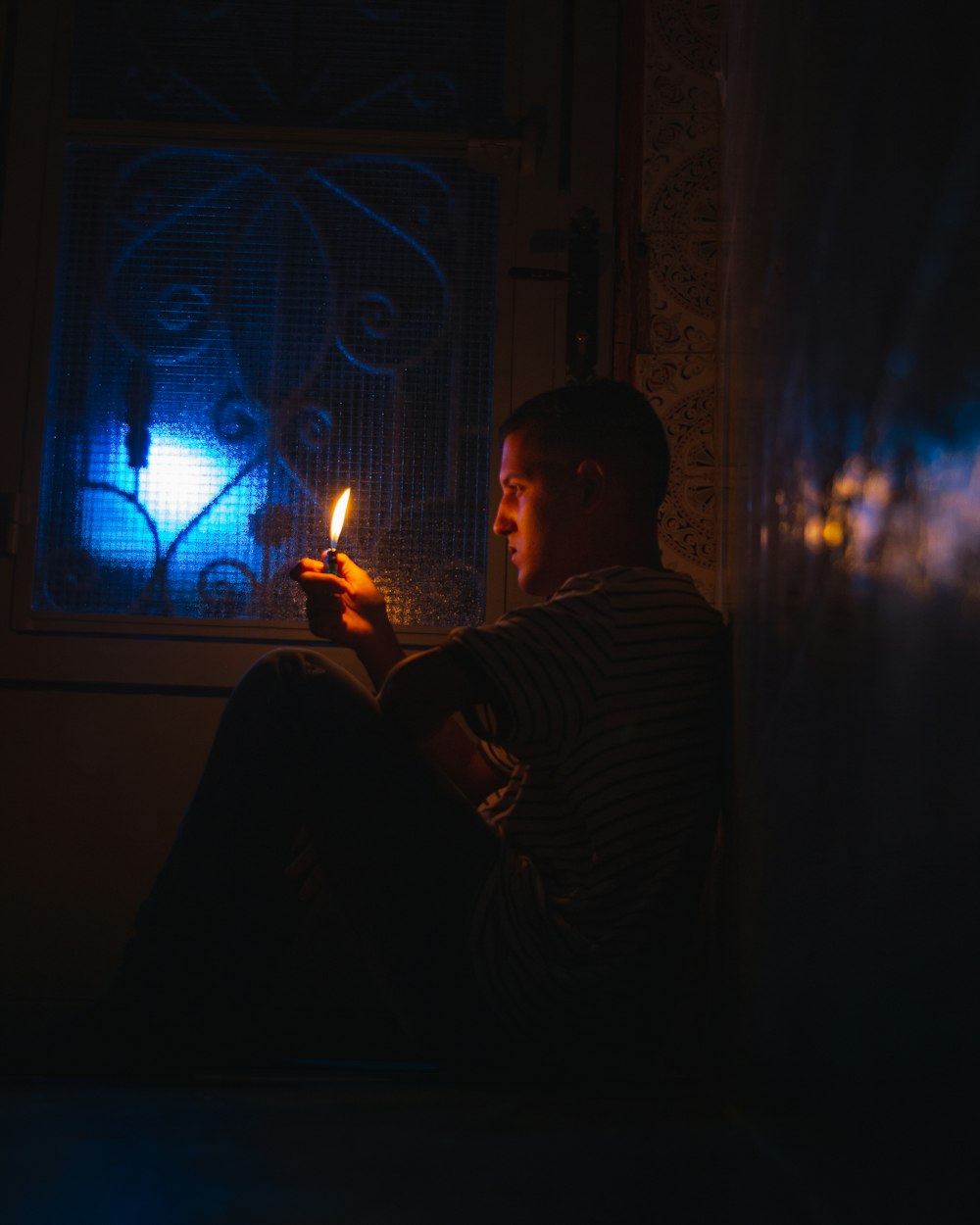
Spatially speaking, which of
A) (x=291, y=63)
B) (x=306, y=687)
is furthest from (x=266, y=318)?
(x=306, y=687)

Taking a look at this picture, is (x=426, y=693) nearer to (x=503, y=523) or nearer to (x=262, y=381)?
(x=503, y=523)

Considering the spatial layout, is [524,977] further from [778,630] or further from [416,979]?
[778,630]

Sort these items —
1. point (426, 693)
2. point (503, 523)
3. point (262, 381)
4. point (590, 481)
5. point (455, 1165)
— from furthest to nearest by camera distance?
point (262, 381)
point (503, 523)
point (590, 481)
point (426, 693)
point (455, 1165)

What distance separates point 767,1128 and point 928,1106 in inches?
14.8

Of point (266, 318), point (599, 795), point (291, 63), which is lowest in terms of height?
point (599, 795)

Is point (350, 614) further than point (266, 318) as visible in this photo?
No

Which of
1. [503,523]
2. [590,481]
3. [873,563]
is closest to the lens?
[873,563]

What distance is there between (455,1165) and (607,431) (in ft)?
3.15

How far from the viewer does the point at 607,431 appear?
1334 mm

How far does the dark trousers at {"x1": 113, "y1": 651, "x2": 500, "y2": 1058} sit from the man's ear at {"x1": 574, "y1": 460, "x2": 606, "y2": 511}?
388 mm

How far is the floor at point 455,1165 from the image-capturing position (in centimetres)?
35

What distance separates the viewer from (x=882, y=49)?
347mm

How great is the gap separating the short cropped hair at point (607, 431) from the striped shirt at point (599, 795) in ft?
1.02

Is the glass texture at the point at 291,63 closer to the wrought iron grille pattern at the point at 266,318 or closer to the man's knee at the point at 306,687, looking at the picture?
the wrought iron grille pattern at the point at 266,318
